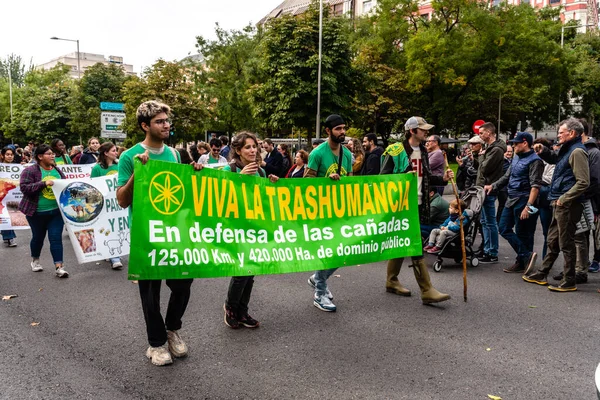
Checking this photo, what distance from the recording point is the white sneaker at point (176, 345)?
161 inches

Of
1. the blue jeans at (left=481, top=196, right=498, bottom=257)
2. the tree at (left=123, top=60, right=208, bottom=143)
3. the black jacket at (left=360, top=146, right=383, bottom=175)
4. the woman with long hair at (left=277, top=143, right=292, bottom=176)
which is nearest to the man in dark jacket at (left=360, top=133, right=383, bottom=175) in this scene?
the black jacket at (left=360, top=146, right=383, bottom=175)

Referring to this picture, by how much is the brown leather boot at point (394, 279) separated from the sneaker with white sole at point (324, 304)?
3.18 feet

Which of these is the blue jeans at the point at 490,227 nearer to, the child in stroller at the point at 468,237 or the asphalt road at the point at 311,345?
the child in stroller at the point at 468,237

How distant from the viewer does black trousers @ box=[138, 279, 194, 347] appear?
3865mm

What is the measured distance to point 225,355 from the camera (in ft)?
13.6

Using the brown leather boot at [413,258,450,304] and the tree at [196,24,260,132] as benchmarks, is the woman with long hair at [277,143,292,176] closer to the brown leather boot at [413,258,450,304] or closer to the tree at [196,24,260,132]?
the brown leather boot at [413,258,450,304]

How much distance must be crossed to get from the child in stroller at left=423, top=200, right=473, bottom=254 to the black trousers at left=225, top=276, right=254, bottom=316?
3.41 meters

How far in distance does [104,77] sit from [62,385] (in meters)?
44.7

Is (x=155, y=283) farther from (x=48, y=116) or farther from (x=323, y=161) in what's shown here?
(x=48, y=116)

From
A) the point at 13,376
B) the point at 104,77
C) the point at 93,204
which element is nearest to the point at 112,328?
the point at 13,376

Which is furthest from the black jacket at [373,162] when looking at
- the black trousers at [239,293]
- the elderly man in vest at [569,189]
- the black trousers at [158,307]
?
the black trousers at [158,307]

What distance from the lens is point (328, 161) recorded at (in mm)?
5203

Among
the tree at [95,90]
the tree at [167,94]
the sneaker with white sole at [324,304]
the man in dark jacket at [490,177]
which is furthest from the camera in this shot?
the tree at [95,90]

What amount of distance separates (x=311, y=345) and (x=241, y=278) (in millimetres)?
864
